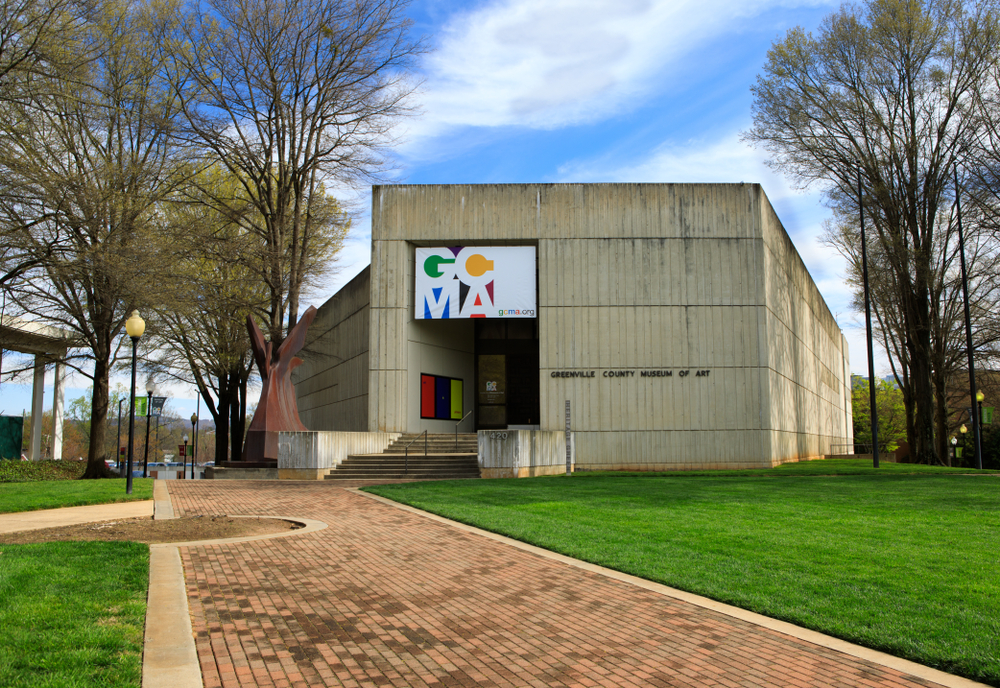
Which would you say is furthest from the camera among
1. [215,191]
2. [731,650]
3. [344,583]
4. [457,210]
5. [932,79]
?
[215,191]

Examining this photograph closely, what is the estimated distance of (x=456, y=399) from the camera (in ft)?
101

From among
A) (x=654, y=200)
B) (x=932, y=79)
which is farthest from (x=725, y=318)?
(x=932, y=79)

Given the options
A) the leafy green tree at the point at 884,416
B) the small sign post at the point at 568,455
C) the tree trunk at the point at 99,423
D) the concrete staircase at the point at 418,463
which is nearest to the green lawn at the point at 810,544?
the concrete staircase at the point at 418,463

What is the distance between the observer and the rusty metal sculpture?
24.9 metres

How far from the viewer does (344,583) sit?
23.7 ft

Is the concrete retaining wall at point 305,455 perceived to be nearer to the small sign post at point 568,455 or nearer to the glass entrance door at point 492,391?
the small sign post at point 568,455

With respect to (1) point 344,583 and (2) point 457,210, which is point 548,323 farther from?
(1) point 344,583

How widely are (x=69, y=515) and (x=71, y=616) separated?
8.36 meters

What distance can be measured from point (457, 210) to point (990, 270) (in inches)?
831

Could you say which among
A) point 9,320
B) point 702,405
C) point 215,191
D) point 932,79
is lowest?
point 702,405

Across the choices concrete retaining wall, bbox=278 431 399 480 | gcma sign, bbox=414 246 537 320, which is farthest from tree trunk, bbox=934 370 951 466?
concrete retaining wall, bbox=278 431 399 480

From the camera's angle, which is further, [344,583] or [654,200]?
[654,200]

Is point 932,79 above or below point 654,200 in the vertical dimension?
above

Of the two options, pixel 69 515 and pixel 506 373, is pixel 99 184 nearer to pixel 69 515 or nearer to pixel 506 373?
pixel 69 515
